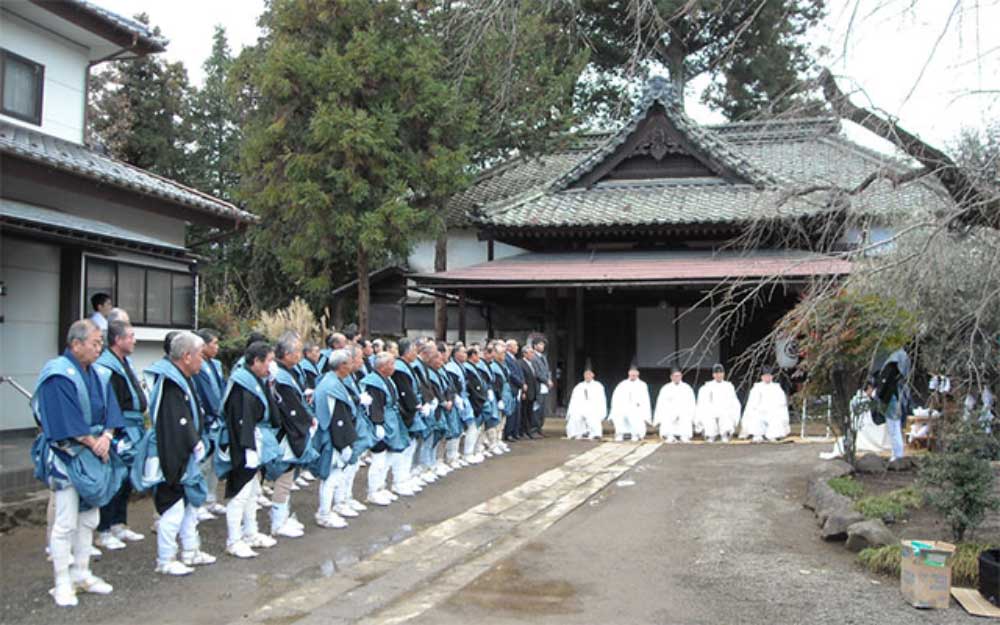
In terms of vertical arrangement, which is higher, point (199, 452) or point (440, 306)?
point (440, 306)

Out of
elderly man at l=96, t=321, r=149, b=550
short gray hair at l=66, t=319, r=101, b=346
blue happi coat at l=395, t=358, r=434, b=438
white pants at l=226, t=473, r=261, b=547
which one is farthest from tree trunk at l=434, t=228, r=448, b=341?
short gray hair at l=66, t=319, r=101, b=346

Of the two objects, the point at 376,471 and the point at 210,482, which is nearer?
the point at 210,482

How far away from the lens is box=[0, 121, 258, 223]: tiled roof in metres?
10.7

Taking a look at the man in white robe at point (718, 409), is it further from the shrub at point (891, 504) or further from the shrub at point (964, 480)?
the shrub at point (964, 480)

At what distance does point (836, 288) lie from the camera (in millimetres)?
7488

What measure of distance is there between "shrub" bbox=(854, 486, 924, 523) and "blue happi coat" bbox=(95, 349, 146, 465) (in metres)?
6.73

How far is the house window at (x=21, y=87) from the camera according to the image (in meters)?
12.0

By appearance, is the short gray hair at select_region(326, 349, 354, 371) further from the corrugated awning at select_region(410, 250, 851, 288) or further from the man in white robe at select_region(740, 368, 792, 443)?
the man in white robe at select_region(740, 368, 792, 443)

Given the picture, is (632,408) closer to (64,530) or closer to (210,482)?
(210,482)

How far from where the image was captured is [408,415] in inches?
393

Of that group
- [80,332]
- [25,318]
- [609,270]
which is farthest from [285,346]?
[609,270]

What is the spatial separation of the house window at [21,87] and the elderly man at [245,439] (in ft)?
24.3

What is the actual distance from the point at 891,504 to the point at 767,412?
23.2ft

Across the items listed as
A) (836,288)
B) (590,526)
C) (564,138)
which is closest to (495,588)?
(590,526)
